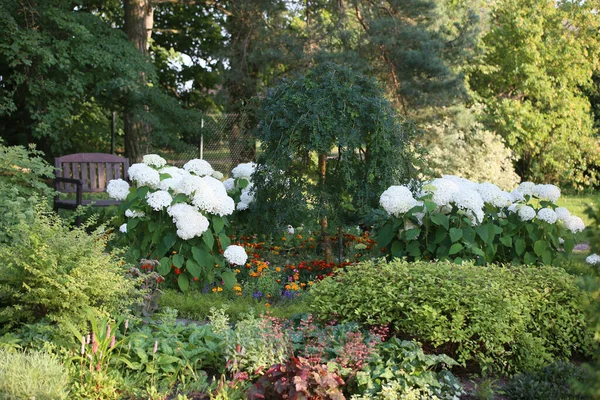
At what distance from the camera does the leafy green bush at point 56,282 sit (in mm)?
3645

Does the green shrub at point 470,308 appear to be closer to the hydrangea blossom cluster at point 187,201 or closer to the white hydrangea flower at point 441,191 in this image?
the white hydrangea flower at point 441,191

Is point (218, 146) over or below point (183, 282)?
over

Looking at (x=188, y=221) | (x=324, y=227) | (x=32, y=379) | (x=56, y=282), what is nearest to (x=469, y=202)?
(x=324, y=227)

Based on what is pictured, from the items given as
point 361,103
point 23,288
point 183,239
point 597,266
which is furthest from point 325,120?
point 597,266

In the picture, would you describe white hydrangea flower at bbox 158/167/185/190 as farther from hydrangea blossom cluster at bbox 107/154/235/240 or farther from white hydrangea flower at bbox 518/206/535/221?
white hydrangea flower at bbox 518/206/535/221

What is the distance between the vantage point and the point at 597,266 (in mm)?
2340

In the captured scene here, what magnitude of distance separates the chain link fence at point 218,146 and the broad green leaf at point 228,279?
7.24 m

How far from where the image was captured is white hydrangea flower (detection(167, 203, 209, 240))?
512 cm

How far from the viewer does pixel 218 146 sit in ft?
42.8

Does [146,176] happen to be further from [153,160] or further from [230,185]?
[230,185]

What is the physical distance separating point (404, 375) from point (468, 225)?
2299mm

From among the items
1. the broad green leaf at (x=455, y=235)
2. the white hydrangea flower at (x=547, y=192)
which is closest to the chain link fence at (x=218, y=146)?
the white hydrangea flower at (x=547, y=192)

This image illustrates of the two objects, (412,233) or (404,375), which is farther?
Result: (412,233)

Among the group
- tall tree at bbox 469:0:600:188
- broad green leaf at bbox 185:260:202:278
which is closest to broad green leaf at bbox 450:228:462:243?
broad green leaf at bbox 185:260:202:278
